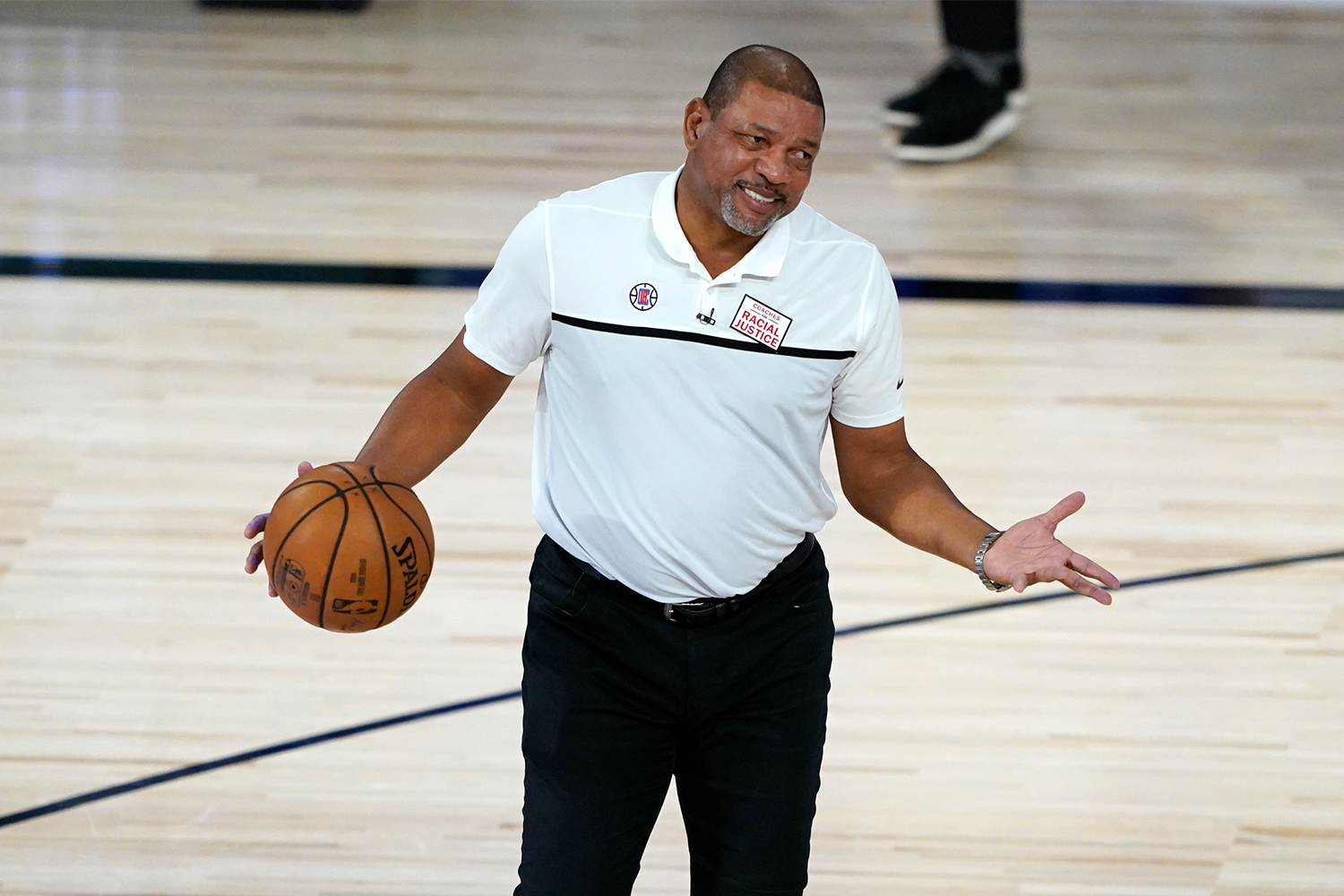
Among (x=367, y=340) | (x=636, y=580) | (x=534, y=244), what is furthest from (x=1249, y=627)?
(x=367, y=340)

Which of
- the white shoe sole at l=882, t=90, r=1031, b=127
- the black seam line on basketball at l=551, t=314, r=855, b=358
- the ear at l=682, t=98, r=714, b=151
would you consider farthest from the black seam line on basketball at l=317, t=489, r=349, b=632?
the white shoe sole at l=882, t=90, r=1031, b=127

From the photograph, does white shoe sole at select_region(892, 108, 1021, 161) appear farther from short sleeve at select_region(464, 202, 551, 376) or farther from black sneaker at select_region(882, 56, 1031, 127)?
short sleeve at select_region(464, 202, 551, 376)

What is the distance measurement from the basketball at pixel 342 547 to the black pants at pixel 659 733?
9.2 inches

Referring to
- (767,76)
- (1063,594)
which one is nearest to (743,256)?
(767,76)

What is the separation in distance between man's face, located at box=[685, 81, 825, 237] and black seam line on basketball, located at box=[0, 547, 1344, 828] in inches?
63.3

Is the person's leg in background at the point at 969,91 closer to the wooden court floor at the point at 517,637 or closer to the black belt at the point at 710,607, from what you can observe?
the wooden court floor at the point at 517,637

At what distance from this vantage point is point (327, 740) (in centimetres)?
333

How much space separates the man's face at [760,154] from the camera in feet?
7.15

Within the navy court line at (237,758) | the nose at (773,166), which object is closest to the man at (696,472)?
the nose at (773,166)

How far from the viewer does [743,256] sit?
7.53 ft

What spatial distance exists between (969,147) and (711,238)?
13.6 feet

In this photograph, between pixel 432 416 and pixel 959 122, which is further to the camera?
pixel 959 122

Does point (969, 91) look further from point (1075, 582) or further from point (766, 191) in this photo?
point (1075, 582)

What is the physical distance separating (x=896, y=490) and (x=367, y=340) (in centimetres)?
274
